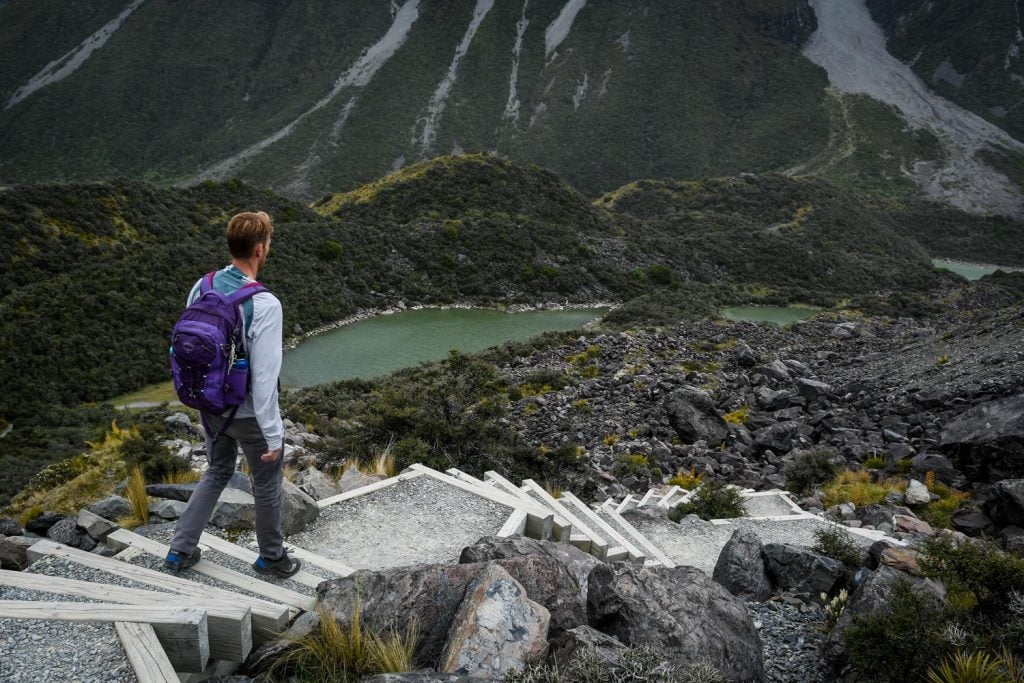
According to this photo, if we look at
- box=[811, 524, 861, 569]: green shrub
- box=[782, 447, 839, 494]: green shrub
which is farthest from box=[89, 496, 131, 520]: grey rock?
box=[782, 447, 839, 494]: green shrub

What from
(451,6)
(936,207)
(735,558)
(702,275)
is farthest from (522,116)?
(735,558)

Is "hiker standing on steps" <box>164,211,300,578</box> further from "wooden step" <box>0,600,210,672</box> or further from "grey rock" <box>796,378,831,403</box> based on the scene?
"grey rock" <box>796,378,831,403</box>

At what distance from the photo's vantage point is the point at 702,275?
51.3m

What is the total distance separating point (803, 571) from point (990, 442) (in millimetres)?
6376

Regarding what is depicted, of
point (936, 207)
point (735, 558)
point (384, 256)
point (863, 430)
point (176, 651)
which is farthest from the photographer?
point (936, 207)

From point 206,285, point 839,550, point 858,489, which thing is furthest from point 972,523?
point 206,285

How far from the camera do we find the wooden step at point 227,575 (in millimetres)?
4105

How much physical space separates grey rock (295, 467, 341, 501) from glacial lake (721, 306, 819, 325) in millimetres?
37002

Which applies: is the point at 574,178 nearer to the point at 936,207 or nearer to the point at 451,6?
the point at 936,207

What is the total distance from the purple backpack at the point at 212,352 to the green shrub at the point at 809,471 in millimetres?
10377

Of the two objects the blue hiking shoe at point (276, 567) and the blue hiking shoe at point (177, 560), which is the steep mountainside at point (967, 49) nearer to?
the blue hiking shoe at point (276, 567)

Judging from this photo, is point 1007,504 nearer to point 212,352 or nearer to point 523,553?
point 523,553

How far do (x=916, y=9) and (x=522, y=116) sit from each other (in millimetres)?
130228

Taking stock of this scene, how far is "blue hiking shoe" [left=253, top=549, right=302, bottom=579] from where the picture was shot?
14.7 feet
